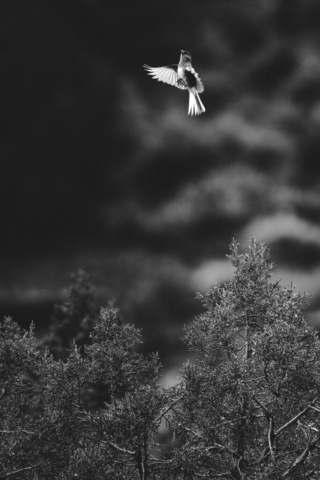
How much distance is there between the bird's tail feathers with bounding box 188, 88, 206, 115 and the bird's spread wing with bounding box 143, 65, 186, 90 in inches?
11.5

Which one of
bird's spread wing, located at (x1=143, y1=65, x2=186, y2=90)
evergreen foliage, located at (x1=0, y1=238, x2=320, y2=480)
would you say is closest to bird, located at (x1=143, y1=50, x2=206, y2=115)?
bird's spread wing, located at (x1=143, y1=65, x2=186, y2=90)

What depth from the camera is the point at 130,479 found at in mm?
8406

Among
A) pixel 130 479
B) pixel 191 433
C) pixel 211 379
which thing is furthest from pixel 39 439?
pixel 211 379

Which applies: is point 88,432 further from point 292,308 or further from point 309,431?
point 292,308

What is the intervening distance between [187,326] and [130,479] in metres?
3.38

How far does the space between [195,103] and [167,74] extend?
1.79 meters

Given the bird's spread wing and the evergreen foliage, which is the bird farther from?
the evergreen foliage

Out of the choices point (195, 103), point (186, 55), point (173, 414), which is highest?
point (186, 55)

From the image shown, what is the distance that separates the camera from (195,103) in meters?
9.48

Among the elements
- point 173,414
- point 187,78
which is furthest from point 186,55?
point 173,414

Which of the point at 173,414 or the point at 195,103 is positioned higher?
the point at 195,103

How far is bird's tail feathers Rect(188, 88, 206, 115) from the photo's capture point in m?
9.01

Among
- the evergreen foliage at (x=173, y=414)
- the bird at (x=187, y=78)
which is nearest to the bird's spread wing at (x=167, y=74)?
the bird at (x=187, y=78)

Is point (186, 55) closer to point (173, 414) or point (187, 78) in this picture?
point (187, 78)
